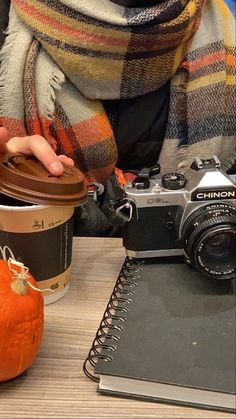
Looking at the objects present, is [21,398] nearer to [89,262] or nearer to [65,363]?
[65,363]

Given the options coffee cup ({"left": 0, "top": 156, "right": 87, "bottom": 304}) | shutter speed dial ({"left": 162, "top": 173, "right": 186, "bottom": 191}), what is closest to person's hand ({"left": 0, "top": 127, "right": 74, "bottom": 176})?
coffee cup ({"left": 0, "top": 156, "right": 87, "bottom": 304})

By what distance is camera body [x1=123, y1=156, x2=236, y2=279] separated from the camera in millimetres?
661

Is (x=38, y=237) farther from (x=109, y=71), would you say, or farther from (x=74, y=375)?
(x=109, y=71)

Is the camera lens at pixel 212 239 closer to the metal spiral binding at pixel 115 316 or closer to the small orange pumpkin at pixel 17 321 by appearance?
the metal spiral binding at pixel 115 316

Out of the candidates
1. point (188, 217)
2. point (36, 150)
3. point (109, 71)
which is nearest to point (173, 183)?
point (188, 217)

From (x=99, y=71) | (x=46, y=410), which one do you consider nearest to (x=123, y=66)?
(x=99, y=71)

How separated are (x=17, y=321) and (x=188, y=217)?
0.24 m

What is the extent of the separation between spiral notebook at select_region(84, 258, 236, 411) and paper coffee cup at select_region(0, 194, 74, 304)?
0.07 meters

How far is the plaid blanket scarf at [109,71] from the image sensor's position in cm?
84

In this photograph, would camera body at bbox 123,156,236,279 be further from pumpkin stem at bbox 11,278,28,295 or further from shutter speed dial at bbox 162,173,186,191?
pumpkin stem at bbox 11,278,28,295

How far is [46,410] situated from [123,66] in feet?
1.74

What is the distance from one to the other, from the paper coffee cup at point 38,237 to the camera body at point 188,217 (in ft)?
0.29

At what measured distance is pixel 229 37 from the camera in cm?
93

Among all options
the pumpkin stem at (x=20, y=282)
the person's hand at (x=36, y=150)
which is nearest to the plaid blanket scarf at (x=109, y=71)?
the person's hand at (x=36, y=150)
